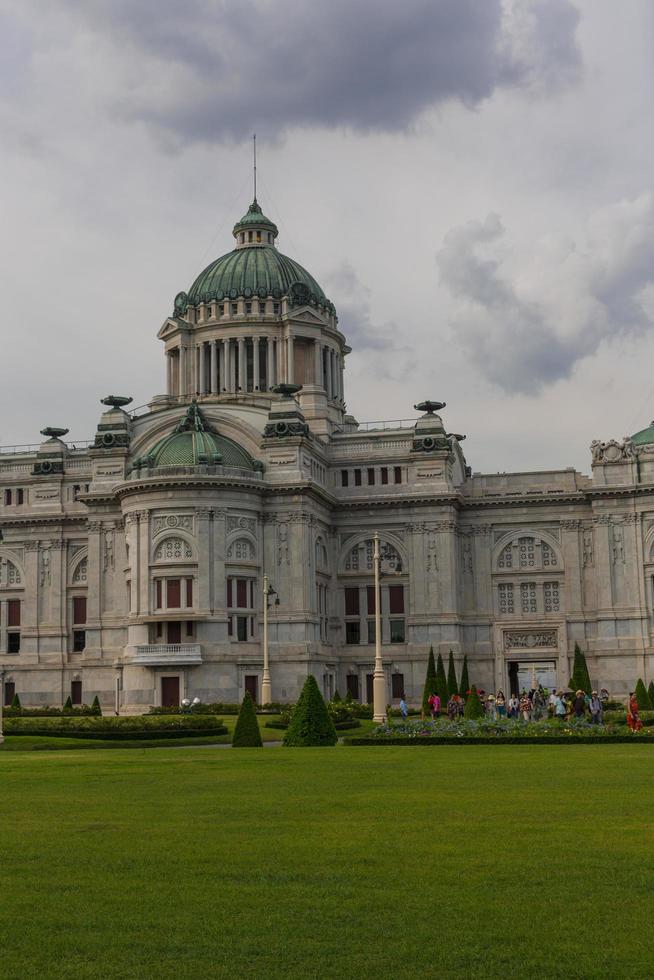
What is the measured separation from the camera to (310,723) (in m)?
46.5

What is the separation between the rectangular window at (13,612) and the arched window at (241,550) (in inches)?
923

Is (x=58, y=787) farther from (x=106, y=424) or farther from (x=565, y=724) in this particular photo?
(x=106, y=424)

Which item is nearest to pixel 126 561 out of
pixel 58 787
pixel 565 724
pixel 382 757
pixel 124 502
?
pixel 124 502

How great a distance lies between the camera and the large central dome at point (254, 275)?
106375 mm

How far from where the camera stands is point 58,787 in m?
29.2

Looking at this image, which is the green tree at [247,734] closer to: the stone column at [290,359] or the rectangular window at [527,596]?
the rectangular window at [527,596]

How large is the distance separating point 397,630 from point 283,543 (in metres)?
12.9

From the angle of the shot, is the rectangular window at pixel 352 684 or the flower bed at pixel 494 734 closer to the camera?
the flower bed at pixel 494 734

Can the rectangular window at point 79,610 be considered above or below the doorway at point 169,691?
above

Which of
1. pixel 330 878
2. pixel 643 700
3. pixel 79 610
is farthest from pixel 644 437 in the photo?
pixel 330 878

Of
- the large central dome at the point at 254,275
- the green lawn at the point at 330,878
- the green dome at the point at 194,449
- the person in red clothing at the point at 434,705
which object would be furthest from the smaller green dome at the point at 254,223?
the green lawn at the point at 330,878

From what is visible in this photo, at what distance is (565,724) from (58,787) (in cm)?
2382

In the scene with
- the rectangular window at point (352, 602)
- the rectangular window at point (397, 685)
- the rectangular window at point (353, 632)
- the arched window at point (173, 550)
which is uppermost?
the arched window at point (173, 550)

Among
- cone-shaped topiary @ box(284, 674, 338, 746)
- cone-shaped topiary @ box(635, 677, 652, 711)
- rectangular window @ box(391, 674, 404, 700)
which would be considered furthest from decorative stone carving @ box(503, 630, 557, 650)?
cone-shaped topiary @ box(284, 674, 338, 746)
